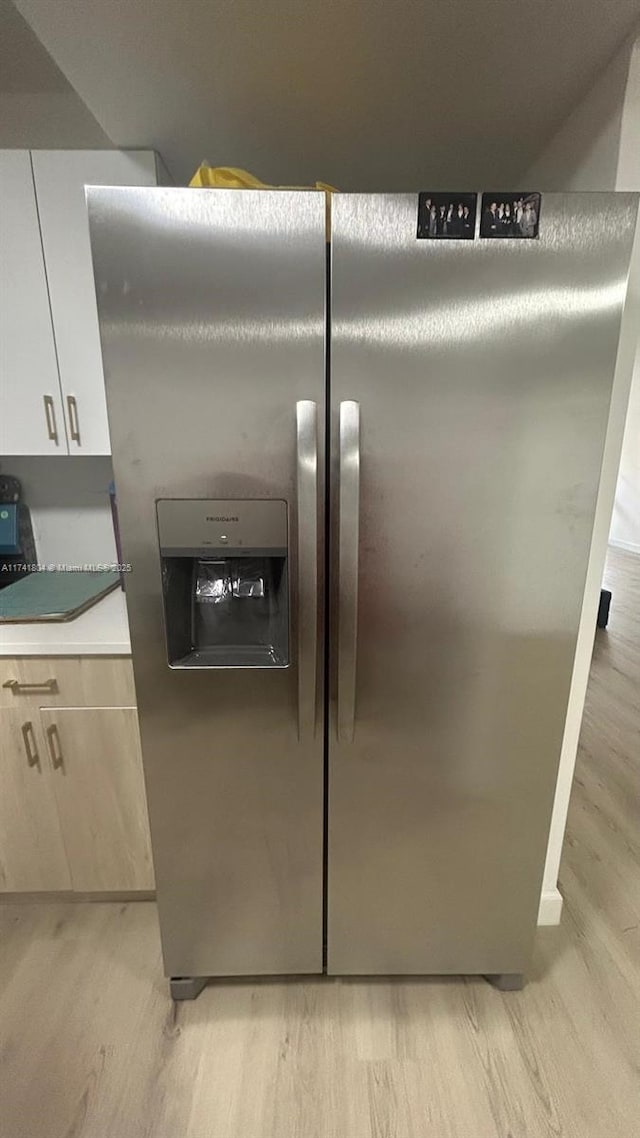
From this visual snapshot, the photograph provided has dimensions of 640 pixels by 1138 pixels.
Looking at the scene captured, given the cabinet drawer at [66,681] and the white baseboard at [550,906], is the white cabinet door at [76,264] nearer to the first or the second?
the cabinet drawer at [66,681]

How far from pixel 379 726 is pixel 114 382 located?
36.2 inches

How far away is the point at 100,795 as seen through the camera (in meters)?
1.54

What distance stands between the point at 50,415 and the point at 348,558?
1.14 metres

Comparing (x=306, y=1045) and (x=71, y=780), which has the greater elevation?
(x=71, y=780)

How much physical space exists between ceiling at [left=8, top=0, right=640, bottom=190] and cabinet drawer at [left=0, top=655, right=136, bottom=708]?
1393 mm

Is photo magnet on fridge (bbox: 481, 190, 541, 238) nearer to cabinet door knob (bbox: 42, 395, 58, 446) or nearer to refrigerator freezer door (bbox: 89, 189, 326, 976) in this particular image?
refrigerator freezer door (bbox: 89, 189, 326, 976)

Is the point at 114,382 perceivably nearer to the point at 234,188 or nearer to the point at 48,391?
the point at 234,188

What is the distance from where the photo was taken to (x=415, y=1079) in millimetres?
1266

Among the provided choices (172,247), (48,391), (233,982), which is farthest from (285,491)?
(233,982)

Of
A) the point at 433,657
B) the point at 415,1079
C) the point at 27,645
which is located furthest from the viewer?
the point at 27,645

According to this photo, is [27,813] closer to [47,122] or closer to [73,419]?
[73,419]

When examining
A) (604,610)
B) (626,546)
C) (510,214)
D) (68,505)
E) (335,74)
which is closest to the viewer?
(510,214)

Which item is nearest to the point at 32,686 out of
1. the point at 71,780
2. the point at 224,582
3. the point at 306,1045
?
the point at 71,780

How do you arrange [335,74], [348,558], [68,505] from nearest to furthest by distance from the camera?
[348,558], [335,74], [68,505]
